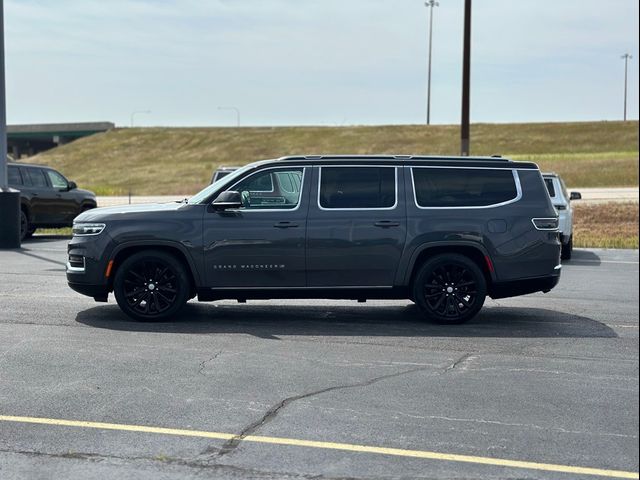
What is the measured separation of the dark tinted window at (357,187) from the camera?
1102 cm

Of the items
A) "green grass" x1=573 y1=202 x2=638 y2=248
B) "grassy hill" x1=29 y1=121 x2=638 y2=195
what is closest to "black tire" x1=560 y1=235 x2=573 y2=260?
"green grass" x1=573 y1=202 x2=638 y2=248

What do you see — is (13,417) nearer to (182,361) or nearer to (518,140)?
(182,361)

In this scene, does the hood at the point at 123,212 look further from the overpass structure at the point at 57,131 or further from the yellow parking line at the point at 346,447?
the overpass structure at the point at 57,131

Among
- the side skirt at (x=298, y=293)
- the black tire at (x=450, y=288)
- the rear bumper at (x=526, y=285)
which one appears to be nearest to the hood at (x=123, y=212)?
the side skirt at (x=298, y=293)

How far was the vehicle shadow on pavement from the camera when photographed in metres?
10.5

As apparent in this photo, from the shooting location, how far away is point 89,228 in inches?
432

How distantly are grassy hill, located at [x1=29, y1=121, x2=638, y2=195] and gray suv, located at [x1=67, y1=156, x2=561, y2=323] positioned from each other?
47742mm

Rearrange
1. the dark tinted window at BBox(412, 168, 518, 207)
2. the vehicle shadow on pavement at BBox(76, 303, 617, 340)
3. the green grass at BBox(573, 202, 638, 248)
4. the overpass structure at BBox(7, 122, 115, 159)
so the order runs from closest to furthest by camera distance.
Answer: the vehicle shadow on pavement at BBox(76, 303, 617, 340) < the dark tinted window at BBox(412, 168, 518, 207) < the green grass at BBox(573, 202, 638, 248) < the overpass structure at BBox(7, 122, 115, 159)

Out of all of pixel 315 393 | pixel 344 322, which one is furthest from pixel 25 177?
pixel 315 393

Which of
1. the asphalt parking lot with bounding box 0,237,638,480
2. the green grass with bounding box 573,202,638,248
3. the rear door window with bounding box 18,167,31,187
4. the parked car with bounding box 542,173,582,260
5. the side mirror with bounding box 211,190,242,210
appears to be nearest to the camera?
the asphalt parking lot with bounding box 0,237,638,480

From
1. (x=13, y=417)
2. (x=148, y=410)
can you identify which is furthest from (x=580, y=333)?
(x=13, y=417)

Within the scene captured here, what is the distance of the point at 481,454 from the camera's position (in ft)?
20.4

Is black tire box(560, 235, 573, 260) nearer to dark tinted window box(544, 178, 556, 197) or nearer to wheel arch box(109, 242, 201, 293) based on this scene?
dark tinted window box(544, 178, 556, 197)

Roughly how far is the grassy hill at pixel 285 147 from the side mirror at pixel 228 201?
47942 millimetres
